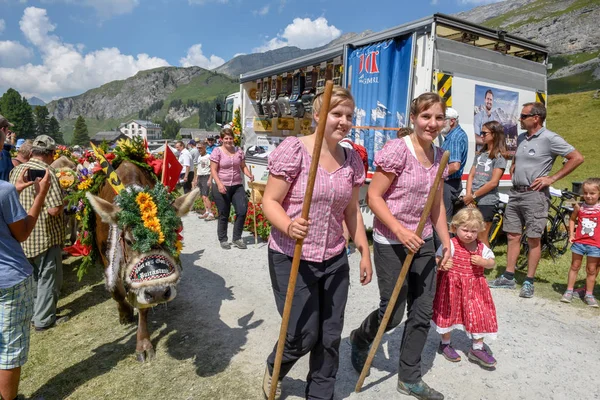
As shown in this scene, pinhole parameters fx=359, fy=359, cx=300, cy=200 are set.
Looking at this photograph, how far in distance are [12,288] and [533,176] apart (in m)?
5.37

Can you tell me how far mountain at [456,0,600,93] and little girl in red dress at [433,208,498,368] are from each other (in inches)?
3747

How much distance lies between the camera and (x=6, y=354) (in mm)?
2480

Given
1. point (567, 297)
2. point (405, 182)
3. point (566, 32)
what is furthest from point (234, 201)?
point (566, 32)

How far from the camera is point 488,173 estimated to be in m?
5.16

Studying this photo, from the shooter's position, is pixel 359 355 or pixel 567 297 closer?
pixel 359 355

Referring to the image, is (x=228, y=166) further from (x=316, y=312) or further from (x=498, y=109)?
(x=498, y=109)

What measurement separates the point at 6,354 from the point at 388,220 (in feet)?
9.15

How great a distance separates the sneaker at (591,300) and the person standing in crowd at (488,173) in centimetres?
127

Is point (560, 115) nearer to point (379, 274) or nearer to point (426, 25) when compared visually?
point (426, 25)

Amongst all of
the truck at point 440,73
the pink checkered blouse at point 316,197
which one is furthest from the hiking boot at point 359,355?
the truck at point 440,73

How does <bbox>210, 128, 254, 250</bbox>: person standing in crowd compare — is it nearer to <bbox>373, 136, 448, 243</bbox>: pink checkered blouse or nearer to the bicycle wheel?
<bbox>373, 136, 448, 243</bbox>: pink checkered blouse

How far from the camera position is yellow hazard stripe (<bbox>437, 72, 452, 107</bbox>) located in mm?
5430

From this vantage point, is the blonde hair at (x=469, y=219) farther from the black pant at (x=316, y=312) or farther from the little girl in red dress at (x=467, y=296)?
the black pant at (x=316, y=312)

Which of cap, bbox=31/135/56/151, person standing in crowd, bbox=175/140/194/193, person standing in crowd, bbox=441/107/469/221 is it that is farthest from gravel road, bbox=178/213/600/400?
person standing in crowd, bbox=175/140/194/193
